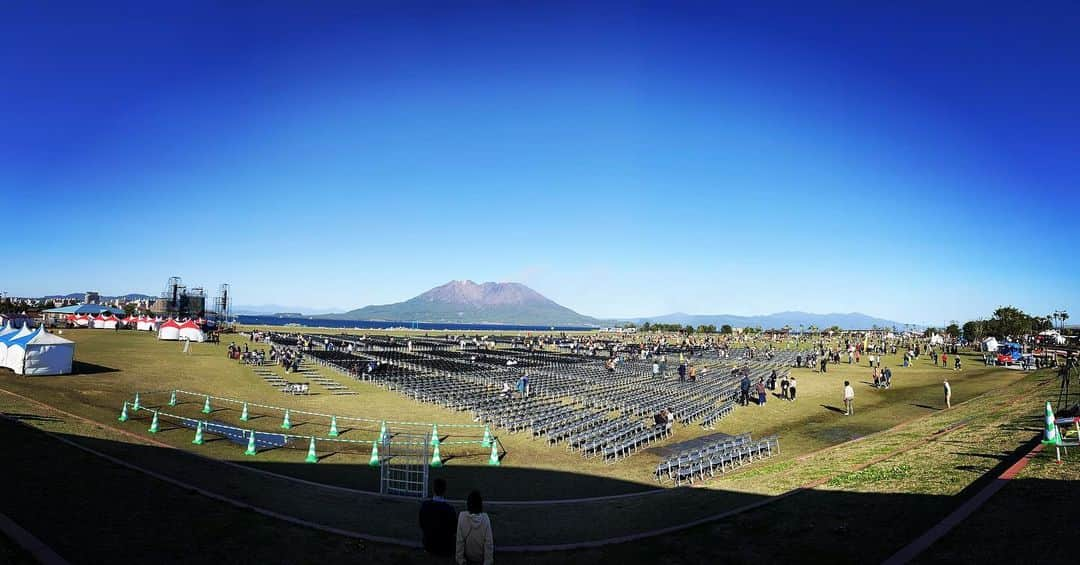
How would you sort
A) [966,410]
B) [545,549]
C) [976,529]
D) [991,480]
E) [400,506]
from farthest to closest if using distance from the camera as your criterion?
[966,410] → [400,506] → [991,480] → [545,549] → [976,529]

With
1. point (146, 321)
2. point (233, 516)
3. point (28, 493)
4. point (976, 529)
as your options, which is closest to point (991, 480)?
point (976, 529)

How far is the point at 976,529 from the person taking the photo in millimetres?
7477

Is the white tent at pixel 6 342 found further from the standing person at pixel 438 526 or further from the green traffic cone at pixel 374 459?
the standing person at pixel 438 526

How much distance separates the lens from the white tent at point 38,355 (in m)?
27.6

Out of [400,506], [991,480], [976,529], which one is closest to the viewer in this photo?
[976,529]

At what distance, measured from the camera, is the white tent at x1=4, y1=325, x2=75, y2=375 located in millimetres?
27586

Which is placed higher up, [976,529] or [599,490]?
[976,529]

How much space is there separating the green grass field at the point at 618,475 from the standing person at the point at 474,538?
2.13 m

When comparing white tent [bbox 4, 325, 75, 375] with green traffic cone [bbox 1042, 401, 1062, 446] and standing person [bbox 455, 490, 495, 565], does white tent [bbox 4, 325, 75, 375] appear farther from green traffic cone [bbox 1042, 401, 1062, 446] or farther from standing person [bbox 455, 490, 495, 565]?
green traffic cone [bbox 1042, 401, 1062, 446]

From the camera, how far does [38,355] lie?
91.5ft

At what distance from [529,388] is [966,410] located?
20.2m

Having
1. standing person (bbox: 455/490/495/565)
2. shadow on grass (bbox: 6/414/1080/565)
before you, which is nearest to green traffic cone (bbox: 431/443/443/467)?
shadow on grass (bbox: 6/414/1080/565)

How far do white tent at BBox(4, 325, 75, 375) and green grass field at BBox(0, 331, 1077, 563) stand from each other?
3228mm

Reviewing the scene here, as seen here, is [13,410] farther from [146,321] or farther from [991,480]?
[146,321]
